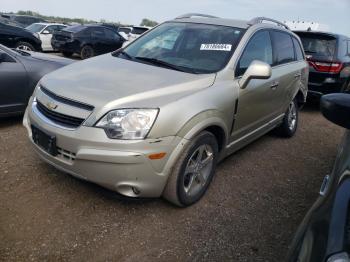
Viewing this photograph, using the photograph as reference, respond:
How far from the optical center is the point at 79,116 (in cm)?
271

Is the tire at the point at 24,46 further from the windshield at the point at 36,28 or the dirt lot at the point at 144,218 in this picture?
the dirt lot at the point at 144,218

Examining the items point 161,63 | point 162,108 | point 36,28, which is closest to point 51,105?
point 162,108

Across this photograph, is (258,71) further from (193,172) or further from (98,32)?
(98,32)

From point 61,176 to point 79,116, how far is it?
105 cm

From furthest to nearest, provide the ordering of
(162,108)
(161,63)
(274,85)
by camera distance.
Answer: (274,85) < (161,63) < (162,108)

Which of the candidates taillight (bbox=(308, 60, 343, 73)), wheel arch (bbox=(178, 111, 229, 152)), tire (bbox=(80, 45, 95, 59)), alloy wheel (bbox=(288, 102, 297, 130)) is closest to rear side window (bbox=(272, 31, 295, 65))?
alloy wheel (bbox=(288, 102, 297, 130))

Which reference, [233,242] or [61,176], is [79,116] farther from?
[233,242]

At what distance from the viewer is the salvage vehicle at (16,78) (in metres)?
4.73

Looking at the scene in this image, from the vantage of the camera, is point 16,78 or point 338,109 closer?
point 338,109

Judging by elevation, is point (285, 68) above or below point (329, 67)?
above

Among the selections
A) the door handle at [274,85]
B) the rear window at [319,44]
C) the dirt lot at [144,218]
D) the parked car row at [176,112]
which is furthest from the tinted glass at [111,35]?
the door handle at [274,85]

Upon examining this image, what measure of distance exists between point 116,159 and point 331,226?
5.40 feet

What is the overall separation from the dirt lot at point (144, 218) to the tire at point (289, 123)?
44.6 inches

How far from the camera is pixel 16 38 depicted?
10305mm
